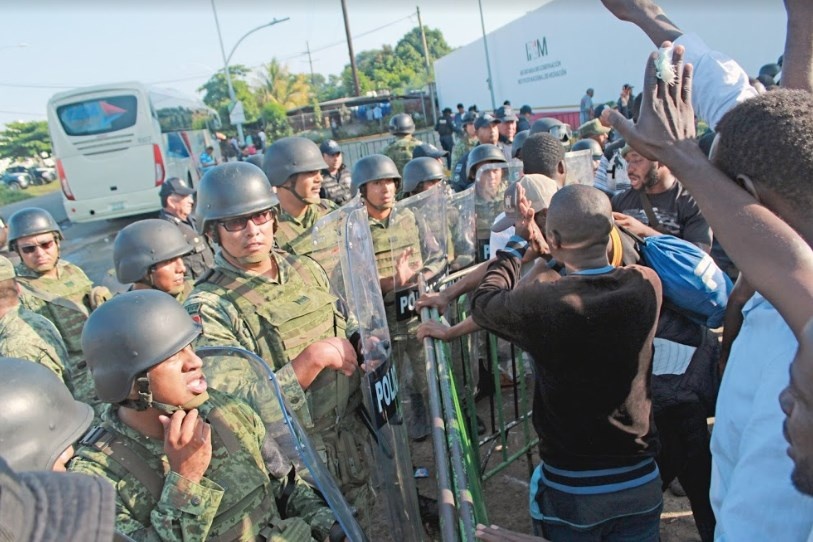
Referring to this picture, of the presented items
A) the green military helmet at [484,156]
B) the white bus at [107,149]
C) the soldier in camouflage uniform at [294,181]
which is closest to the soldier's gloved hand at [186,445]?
the soldier in camouflage uniform at [294,181]

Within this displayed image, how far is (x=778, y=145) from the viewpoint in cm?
120

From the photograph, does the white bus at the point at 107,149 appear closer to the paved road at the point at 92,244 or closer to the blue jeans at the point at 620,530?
the paved road at the point at 92,244

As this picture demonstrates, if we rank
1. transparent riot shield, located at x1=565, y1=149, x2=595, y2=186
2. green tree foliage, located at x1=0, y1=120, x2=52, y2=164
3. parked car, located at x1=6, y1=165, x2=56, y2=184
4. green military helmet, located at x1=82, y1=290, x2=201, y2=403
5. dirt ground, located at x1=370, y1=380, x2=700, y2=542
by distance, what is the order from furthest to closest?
1. green tree foliage, located at x1=0, y1=120, x2=52, y2=164
2. parked car, located at x1=6, y1=165, x2=56, y2=184
3. transparent riot shield, located at x1=565, y1=149, x2=595, y2=186
4. dirt ground, located at x1=370, y1=380, x2=700, y2=542
5. green military helmet, located at x1=82, y1=290, x2=201, y2=403

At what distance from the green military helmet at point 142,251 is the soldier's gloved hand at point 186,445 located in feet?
6.78

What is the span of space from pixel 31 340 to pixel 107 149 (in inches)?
585

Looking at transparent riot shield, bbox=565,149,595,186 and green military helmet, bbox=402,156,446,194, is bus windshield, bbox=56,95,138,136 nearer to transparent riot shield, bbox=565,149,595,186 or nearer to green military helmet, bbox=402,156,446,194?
green military helmet, bbox=402,156,446,194

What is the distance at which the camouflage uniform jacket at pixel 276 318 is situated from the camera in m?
2.44

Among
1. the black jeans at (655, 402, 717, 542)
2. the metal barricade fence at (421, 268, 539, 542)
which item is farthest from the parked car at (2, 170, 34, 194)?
the black jeans at (655, 402, 717, 542)

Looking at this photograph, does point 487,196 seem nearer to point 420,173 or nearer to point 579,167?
point 420,173

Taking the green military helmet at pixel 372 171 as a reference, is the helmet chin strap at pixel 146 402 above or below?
below

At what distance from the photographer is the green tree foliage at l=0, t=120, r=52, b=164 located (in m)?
57.1

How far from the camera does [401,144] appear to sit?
27.7 feet

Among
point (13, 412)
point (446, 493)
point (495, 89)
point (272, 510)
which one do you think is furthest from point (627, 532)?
point (495, 89)

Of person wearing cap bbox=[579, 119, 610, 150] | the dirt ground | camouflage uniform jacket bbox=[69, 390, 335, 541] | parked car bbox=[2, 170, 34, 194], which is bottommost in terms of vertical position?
the dirt ground
